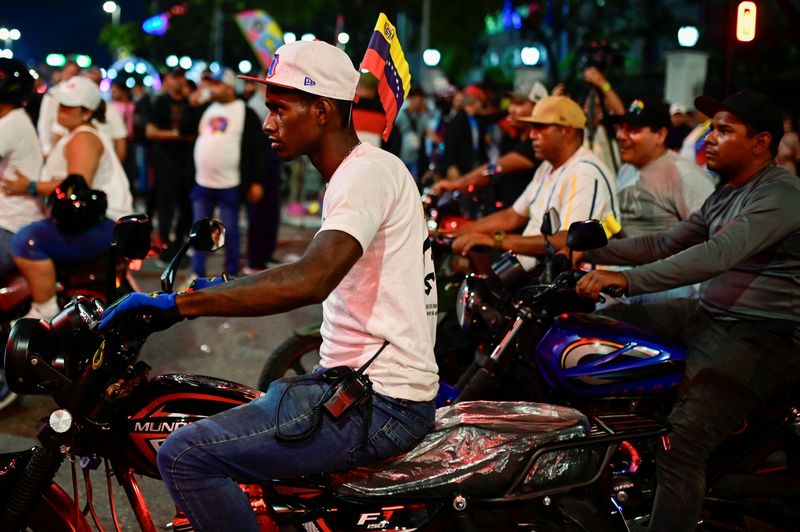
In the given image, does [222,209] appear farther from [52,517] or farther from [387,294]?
[387,294]

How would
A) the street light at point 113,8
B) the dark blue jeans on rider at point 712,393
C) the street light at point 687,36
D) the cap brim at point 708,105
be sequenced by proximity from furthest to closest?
1. the street light at point 113,8
2. the street light at point 687,36
3. the cap brim at point 708,105
4. the dark blue jeans on rider at point 712,393

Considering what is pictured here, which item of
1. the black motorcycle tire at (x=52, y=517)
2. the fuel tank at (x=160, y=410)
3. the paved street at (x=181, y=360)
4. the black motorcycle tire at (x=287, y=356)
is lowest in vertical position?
the paved street at (x=181, y=360)

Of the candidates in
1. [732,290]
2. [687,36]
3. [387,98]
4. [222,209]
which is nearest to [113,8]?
[687,36]

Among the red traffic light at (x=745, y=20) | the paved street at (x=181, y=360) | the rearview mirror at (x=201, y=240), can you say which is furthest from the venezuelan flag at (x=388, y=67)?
the red traffic light at (x=745, y=20)

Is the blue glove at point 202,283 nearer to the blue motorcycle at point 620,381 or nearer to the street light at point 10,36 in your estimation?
the blue motorcycle at point 620,381

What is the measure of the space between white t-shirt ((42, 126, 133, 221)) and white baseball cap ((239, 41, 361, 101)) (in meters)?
3.67

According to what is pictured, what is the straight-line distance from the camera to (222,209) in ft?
33.0

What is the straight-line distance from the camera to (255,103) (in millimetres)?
14195

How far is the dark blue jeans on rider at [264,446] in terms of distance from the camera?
2.84m

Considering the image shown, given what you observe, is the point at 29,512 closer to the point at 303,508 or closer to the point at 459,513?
the point at 303,508

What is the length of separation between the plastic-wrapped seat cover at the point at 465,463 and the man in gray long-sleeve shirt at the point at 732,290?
92cm

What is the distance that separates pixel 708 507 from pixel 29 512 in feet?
9.33

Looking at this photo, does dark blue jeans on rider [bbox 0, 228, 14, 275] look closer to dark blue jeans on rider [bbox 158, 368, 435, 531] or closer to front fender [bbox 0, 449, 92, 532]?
front fender [bbox 0, 449, 92, 532]

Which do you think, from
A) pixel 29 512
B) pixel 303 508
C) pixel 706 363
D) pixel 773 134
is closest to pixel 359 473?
pixel 303 508
